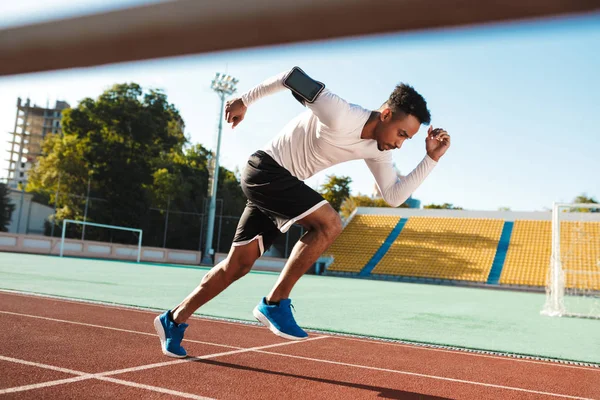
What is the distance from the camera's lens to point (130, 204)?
126 feet

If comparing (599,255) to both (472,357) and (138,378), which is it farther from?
(138,378)

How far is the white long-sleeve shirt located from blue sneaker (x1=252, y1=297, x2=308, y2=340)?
0.91 meters

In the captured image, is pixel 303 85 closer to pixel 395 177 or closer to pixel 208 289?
pixel 395 177

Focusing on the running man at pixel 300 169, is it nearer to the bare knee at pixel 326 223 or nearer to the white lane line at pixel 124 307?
the bare knee at pixel 326 223

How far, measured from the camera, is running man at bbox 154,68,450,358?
12.0 ft

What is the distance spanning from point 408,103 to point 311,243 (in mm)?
1119

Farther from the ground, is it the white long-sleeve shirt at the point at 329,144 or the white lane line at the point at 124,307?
the white long-sleeve shirt at the point at 329,144

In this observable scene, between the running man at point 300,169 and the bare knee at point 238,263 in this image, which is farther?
the bare knee at point 238,263

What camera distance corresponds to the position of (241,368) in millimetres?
3986

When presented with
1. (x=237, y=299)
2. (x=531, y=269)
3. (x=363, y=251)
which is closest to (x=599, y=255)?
(x=531, y=269)

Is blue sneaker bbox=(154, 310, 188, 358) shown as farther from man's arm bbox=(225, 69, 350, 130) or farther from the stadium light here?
the stadium light

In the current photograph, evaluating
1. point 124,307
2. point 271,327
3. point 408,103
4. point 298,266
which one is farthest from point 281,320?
point 124,307

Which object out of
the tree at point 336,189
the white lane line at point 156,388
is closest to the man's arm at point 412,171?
the white lane line at point 156,388

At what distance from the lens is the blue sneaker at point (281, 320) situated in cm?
377
